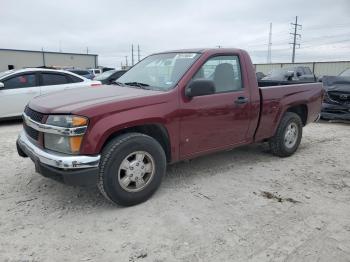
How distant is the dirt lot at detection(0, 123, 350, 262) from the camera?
9.46ft

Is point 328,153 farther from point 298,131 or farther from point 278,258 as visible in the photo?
point 278,258

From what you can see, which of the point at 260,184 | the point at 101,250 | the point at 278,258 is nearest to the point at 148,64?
the point at 260,184

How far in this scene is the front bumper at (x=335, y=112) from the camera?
8.87 m

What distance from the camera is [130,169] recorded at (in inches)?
143

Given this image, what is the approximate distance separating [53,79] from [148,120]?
6379 mm

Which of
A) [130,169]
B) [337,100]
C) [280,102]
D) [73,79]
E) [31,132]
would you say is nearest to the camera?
[130,169]

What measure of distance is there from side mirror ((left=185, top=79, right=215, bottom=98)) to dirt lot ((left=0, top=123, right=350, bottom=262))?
1.22 m

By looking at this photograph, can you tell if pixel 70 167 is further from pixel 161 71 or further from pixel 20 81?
pixel 20 81

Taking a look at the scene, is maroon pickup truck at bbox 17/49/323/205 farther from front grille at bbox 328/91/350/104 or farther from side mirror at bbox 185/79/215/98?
front grille at bbox 328/91/350/104

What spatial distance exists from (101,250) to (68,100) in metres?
1.70

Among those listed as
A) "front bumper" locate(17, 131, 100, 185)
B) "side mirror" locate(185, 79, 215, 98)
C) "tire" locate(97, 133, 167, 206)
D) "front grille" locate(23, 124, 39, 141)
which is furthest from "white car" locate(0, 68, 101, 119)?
"front bumper" locate(17, 131, 100, 185)

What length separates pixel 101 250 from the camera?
289 centimetres

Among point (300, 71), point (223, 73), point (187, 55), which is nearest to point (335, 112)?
point (223, 73)

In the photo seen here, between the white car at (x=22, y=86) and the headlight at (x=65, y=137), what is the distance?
193 inches
